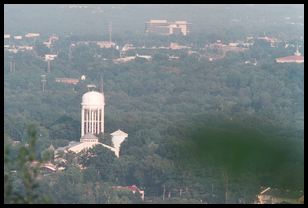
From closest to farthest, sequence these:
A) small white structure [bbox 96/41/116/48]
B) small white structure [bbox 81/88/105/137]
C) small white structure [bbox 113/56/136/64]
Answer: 1. small white structure [bbox 81/88/105/137]
2. small white structure [bbox 113/56/136/64]
3. small white structure [bbox 96/41/116/48]

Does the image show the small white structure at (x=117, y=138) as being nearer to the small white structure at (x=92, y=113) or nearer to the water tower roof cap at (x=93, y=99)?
the small white structure at (x=92, y=113)

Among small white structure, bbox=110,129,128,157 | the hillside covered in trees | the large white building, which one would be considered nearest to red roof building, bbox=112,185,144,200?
the hillside covered in trees

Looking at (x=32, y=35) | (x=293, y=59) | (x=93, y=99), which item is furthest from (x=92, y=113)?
(x=32, y=35)

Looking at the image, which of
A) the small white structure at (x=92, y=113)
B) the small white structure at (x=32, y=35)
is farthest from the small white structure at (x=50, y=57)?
the small white structure at (x=92, y=113)

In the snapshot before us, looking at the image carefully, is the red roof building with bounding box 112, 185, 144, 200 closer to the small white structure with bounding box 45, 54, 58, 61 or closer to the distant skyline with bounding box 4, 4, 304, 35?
the small white structure with bounding box 45, 54, 58, 61

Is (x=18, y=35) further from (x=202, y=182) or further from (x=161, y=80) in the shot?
(x=202, y=182)
